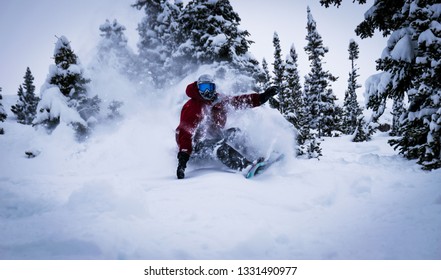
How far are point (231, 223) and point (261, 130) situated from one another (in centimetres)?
348

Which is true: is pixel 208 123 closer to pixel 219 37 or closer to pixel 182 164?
pixel 182 164

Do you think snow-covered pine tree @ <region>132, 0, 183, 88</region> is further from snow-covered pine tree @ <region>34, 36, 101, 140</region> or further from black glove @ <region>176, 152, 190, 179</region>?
black glove @ <region>176, 152, 190, 179</region>

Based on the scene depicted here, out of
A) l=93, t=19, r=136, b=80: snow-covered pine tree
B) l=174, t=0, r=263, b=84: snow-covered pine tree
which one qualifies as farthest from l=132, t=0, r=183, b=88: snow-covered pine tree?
l=174, t=0, r=263, b=84: snow-covered pine tree

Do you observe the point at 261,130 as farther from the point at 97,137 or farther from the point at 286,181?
the point at 97,137

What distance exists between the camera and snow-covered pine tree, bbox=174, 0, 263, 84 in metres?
10.1

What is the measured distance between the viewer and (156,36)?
21.3 m

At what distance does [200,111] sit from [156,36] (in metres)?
18.8

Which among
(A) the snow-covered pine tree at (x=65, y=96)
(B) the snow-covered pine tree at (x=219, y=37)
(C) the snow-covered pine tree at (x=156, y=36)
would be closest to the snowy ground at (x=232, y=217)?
(B) the snow-covered pine tree at (x=219, y=37)

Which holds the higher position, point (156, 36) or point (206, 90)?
point (156, 36)

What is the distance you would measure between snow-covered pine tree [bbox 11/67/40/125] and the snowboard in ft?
147

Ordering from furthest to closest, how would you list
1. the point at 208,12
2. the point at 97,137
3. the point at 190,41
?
the point at 97,137
the point at 190,41
the point at 208,12

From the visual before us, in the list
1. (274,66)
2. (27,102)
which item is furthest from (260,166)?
(27,102)

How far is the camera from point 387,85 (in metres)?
5.78
